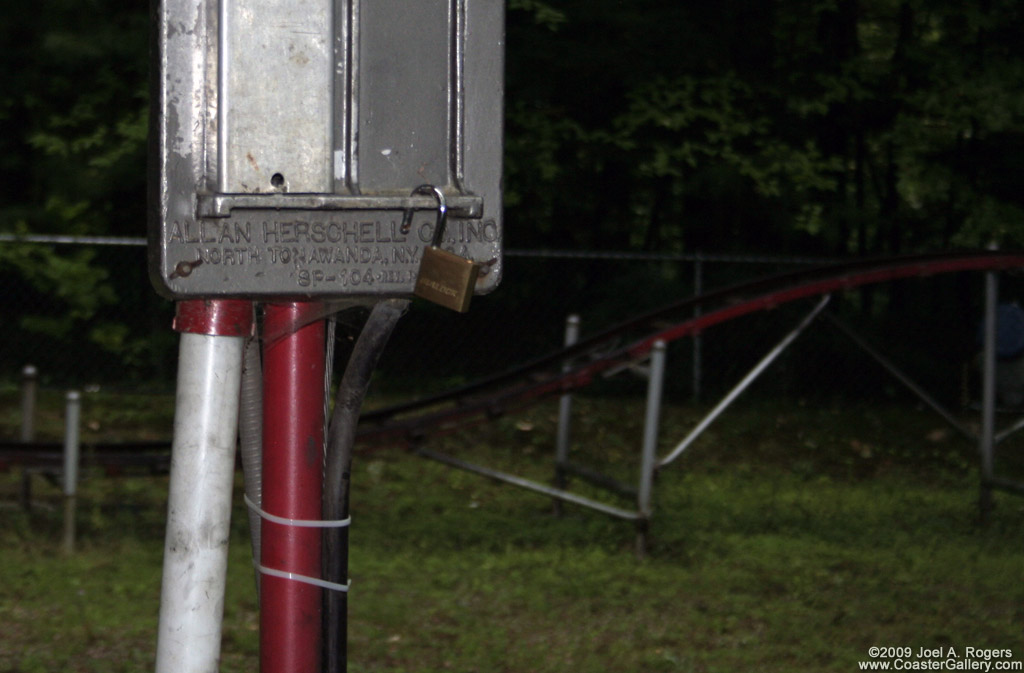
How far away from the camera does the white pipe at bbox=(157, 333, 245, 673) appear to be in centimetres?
198

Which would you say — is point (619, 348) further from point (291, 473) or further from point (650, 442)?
point (291, 473)

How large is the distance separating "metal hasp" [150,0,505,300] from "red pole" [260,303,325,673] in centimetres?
20

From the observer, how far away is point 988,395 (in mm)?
7141

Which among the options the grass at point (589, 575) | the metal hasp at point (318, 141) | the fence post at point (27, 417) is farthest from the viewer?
the fence post at point (27, 417)

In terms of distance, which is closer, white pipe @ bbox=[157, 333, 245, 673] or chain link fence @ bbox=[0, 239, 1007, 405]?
white pipe @ bbox=[157, 333, 245, 673]

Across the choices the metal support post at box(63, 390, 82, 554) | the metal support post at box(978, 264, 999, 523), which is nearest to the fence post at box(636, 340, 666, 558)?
the metal support post at box(978, 264, 999, 523)

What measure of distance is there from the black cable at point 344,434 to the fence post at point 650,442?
3.91 m

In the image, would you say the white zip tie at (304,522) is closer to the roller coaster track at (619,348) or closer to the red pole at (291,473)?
the red pole at (291,473)

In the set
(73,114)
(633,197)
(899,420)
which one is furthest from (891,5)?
(73,114)

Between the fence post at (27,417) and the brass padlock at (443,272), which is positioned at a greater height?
the brass padlock at (443,272)

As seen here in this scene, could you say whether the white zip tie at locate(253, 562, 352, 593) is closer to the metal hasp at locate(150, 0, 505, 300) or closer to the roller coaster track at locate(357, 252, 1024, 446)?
the metal hasp at locate(150, 0, 505, 300)

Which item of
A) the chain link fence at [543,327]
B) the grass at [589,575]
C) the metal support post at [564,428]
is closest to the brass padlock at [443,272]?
the grass at [589,575]

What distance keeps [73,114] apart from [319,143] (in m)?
9.17

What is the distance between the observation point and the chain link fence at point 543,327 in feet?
33.4
